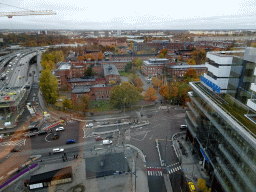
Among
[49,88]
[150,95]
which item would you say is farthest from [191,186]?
[49,88]

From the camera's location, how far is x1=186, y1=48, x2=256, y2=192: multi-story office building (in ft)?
16.8

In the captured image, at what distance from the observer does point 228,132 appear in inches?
234

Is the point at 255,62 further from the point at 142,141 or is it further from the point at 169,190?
the point at 142,141

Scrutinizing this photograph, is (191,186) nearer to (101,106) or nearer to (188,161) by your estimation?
(188,161)

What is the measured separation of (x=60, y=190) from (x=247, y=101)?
798 cm

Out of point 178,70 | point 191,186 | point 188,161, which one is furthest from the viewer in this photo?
point 178,70

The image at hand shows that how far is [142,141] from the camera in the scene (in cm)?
1024

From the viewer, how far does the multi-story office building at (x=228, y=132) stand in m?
5.11

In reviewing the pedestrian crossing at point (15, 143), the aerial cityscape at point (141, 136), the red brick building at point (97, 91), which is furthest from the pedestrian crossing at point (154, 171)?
the red brick building at point (97, 91)

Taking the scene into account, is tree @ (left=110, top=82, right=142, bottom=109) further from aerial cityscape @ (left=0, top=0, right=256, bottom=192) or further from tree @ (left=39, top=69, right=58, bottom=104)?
tree @ (left=39, top=69, right=58, bottom=104)

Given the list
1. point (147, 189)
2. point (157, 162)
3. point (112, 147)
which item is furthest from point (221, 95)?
point (112, 147)

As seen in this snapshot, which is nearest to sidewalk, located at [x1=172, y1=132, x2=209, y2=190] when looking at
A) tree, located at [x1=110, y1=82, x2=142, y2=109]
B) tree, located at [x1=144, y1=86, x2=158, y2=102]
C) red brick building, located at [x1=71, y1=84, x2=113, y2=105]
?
tree, located at [x1=110, y1=82, x2=142, y2=109]

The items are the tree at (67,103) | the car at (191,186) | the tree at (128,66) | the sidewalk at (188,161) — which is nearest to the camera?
the car at (191,186)

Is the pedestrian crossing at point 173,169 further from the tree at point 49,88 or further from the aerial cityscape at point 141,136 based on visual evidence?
the tree at point 49,88
